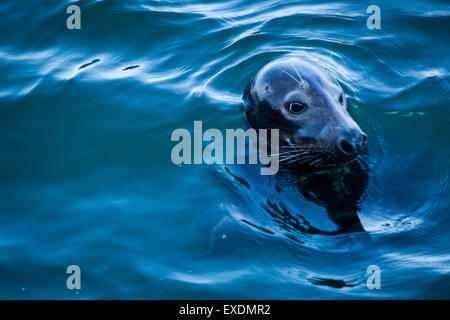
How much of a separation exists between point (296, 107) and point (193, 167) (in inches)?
45.6

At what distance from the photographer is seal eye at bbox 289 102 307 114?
489 centimetres

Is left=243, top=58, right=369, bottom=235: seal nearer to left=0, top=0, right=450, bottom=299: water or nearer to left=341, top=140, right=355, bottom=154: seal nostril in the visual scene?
left=341, top=140, right=355, bottom=154: seal nostril

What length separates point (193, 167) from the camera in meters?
5.34

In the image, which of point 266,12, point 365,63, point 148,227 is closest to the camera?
point 148,227

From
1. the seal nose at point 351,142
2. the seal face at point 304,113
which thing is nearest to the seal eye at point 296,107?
the seal face at point 304,113

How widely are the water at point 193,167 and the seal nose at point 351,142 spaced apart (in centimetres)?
53

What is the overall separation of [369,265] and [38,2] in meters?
5.96

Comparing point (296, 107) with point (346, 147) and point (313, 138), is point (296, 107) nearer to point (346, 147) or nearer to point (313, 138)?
point (313, 138)

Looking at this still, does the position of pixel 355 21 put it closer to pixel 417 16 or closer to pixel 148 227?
pixel 417 16

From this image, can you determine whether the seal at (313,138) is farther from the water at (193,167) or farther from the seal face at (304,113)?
the water at (193,167)

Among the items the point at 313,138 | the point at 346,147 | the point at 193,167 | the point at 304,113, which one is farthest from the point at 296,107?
the point at 193,167

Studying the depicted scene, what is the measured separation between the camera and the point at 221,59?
695 centimetres

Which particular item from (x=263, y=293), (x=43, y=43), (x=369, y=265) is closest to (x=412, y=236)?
(x=369, y=265)

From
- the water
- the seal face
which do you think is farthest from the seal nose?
the water
